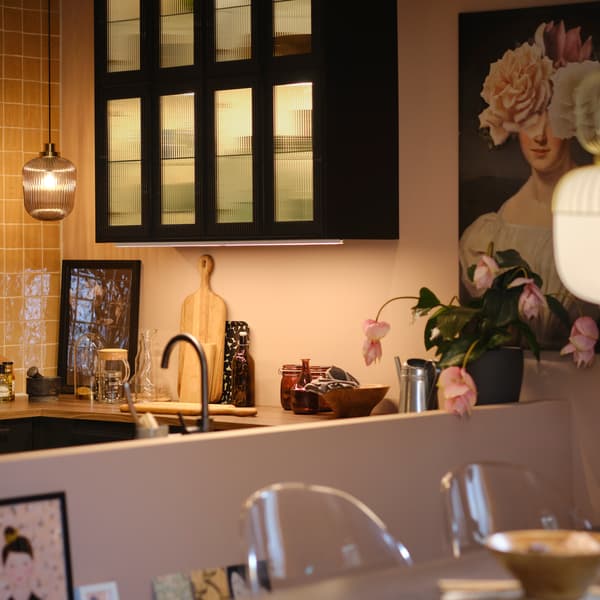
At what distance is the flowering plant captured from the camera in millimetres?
3939

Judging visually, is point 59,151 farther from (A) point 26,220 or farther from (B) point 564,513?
(B) point 564,513

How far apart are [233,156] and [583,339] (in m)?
1.50

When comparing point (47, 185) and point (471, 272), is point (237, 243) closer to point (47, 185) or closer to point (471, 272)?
point (47, 185)

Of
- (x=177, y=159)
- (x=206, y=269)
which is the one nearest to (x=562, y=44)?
(x=177, y=159)

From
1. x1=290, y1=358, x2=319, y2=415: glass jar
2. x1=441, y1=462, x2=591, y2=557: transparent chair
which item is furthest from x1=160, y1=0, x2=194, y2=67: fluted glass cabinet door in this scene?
x1=441, y1=462, x2=591, y2=557: transparent chair

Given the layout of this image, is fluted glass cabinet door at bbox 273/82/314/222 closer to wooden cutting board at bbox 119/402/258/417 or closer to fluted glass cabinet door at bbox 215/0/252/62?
fluted glass cabinet door at bbox 215/0/252/62

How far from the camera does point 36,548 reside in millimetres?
2938

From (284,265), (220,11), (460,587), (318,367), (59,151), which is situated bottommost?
(460,587)

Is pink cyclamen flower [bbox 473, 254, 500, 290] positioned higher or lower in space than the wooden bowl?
higher

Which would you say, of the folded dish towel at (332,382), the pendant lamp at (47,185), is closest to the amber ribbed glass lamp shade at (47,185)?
the pendant lamp at (47,185)

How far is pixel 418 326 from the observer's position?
4.59 metres

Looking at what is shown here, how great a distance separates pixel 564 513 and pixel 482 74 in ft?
6.56

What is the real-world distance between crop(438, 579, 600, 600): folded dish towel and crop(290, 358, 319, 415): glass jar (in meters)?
2.33

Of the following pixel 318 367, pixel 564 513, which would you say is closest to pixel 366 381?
pixel 318 367
